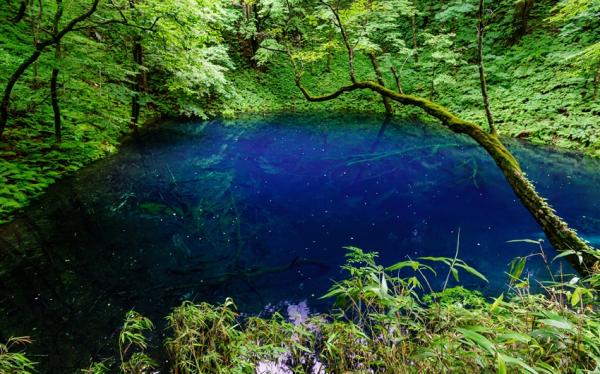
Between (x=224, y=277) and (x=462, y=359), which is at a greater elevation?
(x=462, y=359)

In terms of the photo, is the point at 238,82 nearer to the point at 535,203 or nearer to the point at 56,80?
the point at 56,80

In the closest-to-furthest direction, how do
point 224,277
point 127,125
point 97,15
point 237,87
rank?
point 224,277 < point 97,15 < point 127,125 < point 237,87

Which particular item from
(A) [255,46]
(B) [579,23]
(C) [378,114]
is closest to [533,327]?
(C) [378,114]

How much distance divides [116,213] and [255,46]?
736 inches

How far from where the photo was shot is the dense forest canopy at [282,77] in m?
4.43

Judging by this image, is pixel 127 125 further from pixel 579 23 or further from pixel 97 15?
pixel 579 23

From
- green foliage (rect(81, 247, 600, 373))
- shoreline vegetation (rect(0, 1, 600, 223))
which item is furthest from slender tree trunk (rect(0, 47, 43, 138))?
green foliage (rect(81, 247, 600, 373))

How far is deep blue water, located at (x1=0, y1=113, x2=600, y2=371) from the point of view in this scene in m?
3.96

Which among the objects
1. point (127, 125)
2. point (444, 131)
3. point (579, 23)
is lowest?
point (127, 125)

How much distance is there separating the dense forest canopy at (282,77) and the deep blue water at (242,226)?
0.66 m

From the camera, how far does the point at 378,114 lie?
17344 mm

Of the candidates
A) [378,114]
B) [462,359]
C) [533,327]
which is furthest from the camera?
[378,114]

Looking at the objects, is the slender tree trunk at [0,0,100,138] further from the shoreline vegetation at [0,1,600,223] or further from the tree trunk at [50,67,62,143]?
the tree trunk at [50,67,62,143]

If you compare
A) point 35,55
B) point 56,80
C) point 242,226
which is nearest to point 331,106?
point 56,80
